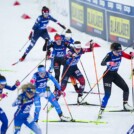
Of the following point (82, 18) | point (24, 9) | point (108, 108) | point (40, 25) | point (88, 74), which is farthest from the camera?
point (24, 9)

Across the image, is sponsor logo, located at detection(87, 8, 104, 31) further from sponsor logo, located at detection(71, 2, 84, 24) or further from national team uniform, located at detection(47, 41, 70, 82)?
national team uniform, located at detection(47, 41, 70, 82)

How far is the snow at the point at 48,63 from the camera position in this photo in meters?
10.6

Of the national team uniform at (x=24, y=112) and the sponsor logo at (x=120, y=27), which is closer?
the national team uniform at (x=24, y=112)

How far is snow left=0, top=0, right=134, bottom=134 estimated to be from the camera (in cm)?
Answer: 1064

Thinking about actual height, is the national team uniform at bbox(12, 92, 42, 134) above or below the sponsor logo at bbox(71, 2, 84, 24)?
above

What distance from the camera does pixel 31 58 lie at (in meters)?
16.2

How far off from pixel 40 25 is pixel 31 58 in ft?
4.32

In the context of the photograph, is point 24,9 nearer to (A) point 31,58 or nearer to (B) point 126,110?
(A) point 31,58

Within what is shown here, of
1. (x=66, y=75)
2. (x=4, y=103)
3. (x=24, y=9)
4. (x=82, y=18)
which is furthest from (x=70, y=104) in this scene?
(x=24, y=9)

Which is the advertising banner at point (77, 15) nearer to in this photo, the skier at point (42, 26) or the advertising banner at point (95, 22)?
the advertising banner at point (95, 22)

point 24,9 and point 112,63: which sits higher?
point 112,63

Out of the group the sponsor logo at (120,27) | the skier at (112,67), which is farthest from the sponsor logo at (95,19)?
the skier at (112,67)

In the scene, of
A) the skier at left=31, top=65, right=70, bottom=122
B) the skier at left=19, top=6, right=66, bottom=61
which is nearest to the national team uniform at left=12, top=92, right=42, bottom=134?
the skier at left=31, top=65, right=70, bottom=122

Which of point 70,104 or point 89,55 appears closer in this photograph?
point 70,104
